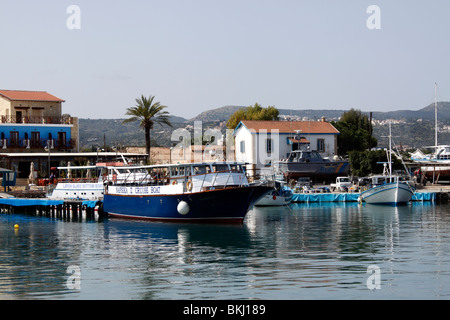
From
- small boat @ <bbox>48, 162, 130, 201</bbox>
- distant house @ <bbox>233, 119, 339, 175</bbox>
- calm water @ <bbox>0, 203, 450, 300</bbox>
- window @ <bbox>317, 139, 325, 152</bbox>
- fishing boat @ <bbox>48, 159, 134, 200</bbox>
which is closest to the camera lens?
calm water @ <bbox>0, 203, 450, 300</bbox>

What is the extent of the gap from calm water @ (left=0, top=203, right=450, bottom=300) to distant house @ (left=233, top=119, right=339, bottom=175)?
106 ft

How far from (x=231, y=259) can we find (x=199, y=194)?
48.8ft

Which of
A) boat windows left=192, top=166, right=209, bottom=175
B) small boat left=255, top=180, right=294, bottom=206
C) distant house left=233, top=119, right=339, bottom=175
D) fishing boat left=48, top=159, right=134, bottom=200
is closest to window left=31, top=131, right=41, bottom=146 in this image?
fishing boat left=48, top=159, right=134, bottom=200

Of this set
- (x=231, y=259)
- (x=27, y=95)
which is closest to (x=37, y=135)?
(x=27, y=95)

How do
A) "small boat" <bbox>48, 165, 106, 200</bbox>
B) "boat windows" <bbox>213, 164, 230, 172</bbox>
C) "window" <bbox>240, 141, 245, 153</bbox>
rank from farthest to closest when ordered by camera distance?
1. "window" <bbox>240, 141, 245, 153</bbox>
2. "small boat" <bbox>48, 165, 106, 200</bbox>
3. "boat windows" <bbox>213, 164, 230, 172</bbox>

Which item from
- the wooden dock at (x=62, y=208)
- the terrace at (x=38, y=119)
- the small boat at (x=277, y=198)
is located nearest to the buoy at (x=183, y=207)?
the wooden dock at (x=62, y=208)

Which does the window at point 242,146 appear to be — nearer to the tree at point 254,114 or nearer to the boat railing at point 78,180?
the tree at point 254,114

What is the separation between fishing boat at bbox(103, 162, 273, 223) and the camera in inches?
1709

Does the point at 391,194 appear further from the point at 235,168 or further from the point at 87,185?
the point at 87,185

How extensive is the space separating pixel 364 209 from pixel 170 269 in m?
34.3

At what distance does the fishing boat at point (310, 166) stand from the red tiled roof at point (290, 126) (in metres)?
5.23

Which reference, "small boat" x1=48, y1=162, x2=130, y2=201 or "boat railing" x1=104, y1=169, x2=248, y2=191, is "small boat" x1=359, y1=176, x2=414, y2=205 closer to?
"boat railing" x1=104, y1=169, x2=248, y2=191

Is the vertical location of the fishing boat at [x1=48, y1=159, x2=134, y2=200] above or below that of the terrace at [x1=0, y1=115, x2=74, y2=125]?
below

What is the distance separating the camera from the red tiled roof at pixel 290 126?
81438 mm
